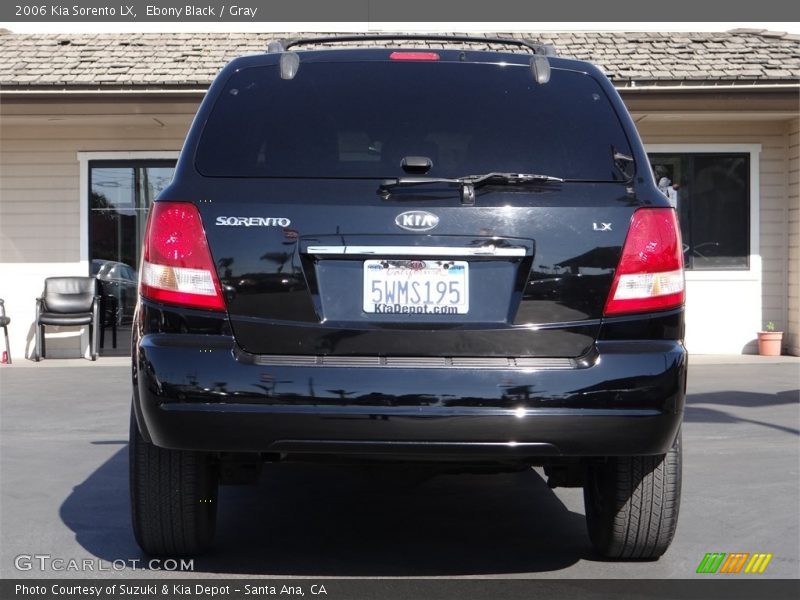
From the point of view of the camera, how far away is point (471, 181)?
3.56 m

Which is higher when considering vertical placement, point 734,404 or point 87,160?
point 87,160

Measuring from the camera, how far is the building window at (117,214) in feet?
46.9

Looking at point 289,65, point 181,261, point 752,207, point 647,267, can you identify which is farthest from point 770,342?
point 181,261

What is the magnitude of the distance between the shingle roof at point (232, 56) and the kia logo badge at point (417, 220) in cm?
958

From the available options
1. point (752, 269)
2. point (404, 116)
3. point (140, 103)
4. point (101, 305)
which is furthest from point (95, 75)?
point (404, 116)

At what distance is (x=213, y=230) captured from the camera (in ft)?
11.5

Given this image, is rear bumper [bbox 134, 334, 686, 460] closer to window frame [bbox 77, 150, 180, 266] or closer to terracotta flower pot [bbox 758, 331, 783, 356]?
terracotta flower pot [bbox 758, 331, 783, 356]

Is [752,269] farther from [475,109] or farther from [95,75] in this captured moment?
[475,109]

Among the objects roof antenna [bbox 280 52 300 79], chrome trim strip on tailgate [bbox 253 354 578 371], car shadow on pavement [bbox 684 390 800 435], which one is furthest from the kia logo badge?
car shadow on pavement [bbox 684 390 800 435]

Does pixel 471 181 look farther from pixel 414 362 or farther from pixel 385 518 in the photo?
pixel 385 518

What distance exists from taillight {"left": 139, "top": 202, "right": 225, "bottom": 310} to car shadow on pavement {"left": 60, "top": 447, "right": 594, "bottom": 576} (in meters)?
1.10

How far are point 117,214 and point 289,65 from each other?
11.0 meters

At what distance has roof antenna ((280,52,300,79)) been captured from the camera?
3.85m
